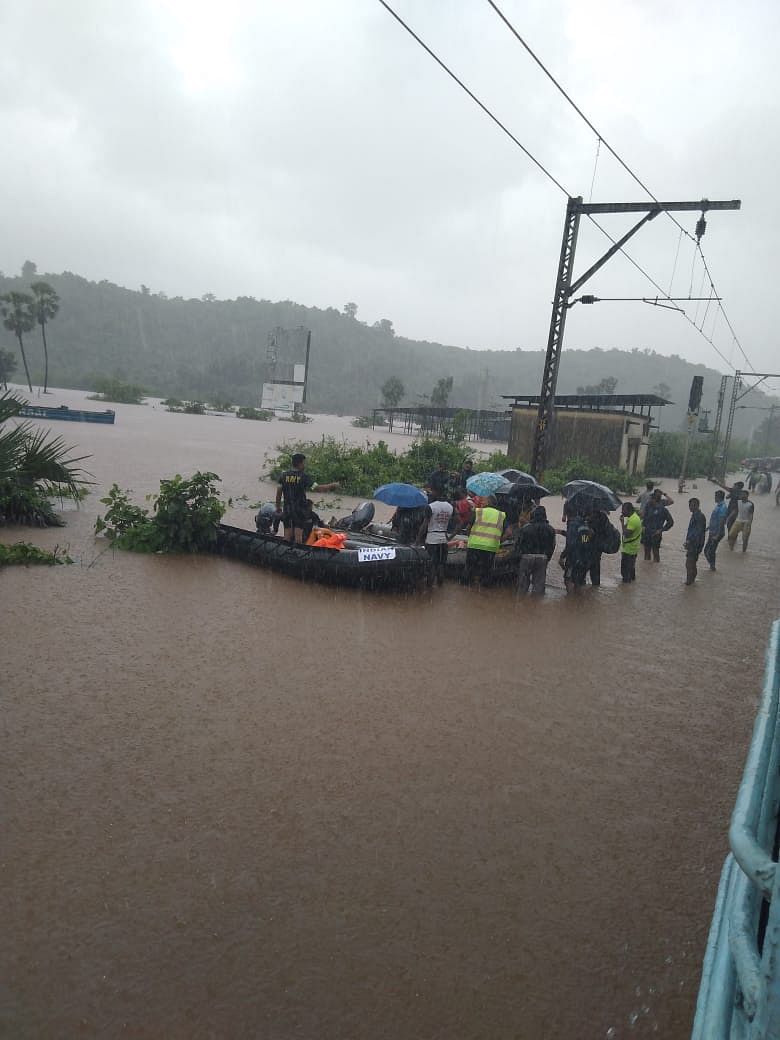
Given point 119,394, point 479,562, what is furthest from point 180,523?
point 119,394

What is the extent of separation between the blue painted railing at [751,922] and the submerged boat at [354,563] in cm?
798

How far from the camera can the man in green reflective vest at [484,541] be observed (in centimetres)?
1093

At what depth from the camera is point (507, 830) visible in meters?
4.78

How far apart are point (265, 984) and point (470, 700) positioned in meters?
3.88

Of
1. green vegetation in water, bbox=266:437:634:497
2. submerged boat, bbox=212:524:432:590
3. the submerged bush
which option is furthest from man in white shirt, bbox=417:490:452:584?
the submerged bush

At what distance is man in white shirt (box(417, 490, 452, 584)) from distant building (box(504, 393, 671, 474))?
23334 millimetres

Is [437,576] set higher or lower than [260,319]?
lower

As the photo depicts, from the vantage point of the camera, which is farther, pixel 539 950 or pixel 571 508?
pixel 571 508

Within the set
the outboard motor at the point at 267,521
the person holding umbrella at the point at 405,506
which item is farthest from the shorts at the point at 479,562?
the outboard motor at the point at 267,521

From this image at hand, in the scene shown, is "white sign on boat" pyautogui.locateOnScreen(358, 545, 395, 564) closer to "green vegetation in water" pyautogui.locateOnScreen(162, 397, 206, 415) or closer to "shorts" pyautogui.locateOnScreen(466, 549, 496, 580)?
"shorts" pyautogui.locateOnScreen(466, 549, 496, 580)

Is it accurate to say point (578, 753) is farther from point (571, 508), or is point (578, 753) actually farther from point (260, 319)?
point (260, 319)

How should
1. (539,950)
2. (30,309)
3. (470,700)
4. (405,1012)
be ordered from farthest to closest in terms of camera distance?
(30,309)
(470,700)
(539,950)
(405,1012)

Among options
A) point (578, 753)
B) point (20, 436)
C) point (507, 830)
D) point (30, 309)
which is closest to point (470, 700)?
point (578, 753)

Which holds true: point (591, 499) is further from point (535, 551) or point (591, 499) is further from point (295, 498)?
point (295, 498)
